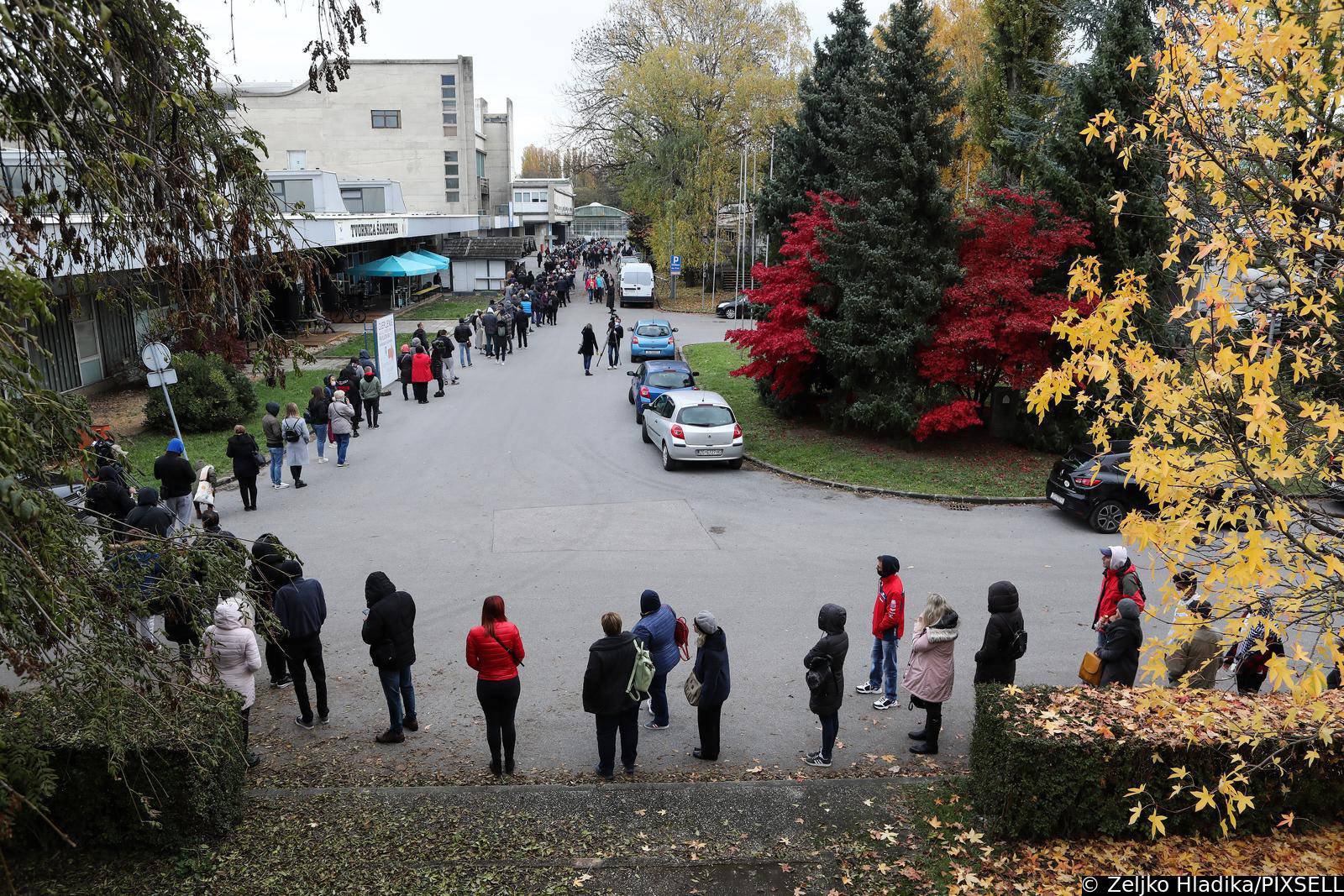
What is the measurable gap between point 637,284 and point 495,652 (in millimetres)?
41600

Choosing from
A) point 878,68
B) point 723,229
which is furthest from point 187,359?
point 723,229

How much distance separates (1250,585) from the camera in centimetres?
474

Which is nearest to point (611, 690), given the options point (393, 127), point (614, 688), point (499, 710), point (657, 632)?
point (614, 688)

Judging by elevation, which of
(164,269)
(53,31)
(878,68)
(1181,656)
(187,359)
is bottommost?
(1181,656)

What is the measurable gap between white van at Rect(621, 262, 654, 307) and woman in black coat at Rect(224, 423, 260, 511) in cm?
3362

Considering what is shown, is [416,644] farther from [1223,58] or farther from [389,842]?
[1223,58]

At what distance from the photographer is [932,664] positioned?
830 centimetres

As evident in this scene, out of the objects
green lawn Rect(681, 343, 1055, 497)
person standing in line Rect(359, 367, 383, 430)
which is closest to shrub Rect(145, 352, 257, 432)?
person standing in line Rect(359, 367, 383, 430)

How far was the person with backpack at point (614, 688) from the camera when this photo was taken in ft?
25.2

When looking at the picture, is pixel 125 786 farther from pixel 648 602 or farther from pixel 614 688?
pixel 648 602

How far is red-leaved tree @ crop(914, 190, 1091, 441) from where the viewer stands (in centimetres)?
1741

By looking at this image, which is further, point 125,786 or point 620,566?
point 620,566

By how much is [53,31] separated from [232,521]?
11237 millimetres

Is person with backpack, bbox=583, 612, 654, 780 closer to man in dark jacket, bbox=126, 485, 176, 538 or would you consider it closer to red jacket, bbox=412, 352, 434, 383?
man in dark jacket, bbox=126, 485, 176, 538
